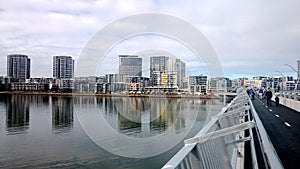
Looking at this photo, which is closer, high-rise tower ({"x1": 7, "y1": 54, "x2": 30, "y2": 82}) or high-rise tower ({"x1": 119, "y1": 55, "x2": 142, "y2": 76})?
high-rise tower ({"x1": 119, "y1": 55, "x2": 142, "y2": 76})

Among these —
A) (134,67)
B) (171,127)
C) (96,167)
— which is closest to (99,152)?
(96,167)

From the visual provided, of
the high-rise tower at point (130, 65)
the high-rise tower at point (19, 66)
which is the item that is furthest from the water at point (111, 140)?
the high-rise tower at point (19, 66)

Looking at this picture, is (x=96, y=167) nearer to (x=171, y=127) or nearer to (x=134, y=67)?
(x=171, y=127)

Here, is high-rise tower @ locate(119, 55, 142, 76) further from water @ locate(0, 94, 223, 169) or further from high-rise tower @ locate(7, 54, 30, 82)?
high-rise tower @ locate(7, 54, 30, 82)

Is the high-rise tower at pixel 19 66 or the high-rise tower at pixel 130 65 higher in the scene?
the high-rise tower at pixel 19 66

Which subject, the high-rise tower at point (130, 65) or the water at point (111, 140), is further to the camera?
the water at point (111, 140)

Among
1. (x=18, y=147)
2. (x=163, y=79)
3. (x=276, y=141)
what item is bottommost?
(x=18, y=147)

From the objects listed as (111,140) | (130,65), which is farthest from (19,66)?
(130,65)

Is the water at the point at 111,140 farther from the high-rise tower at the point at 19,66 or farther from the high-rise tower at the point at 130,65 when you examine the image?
the high-rise tower at the point at 19,66

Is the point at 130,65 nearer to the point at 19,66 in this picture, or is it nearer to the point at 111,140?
the point at 111,140

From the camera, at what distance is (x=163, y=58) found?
35.4ft

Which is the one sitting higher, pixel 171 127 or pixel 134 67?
pixel 134 67

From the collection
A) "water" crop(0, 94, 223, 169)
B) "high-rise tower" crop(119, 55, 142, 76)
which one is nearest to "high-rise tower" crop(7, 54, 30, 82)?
"water" crop(0, 94, 223, 169)

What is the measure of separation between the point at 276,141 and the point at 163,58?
4845mm
